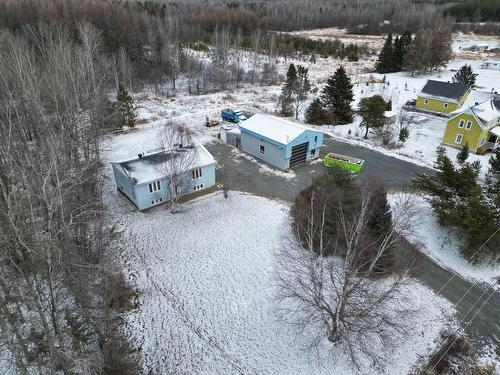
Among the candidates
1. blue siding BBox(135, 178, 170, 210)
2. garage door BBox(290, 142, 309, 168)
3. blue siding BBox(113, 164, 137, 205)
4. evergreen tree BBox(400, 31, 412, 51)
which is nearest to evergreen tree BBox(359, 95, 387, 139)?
garage door BBox(290, 142, 309, 168)

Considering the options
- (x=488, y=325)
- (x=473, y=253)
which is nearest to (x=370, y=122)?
(x=473, y=253)

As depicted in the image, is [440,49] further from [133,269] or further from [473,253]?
[133,269]

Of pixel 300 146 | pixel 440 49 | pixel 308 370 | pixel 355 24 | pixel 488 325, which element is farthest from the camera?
pixel 355 24

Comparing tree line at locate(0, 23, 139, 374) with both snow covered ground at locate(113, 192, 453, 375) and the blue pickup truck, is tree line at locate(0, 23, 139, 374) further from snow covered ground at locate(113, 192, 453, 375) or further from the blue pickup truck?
the blue pickup truck

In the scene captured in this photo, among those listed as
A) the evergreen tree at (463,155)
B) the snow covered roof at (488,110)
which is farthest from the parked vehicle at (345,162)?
the snow covered roof at (488,110)

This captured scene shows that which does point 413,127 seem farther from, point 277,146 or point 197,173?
point 197,173

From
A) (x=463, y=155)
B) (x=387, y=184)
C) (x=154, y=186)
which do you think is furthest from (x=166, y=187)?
(x=463, y=155)
